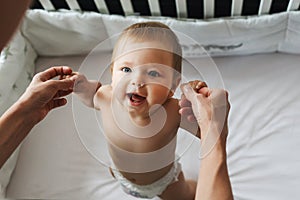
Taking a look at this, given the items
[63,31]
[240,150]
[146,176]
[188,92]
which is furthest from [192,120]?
[63,31]

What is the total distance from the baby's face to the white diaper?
0.16m

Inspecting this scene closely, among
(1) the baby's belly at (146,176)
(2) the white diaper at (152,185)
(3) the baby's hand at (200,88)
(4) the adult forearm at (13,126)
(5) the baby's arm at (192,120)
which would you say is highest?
(4) the adult forearm at (13,126)

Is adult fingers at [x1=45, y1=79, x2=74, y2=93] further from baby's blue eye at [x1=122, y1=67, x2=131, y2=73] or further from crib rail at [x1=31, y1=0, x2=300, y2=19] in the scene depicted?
crib rail at [x1=31, y1=0, x2=300, y2=19]

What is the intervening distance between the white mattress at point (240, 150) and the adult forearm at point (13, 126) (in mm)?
267

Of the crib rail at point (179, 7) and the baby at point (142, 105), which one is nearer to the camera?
the baby at point (142, 105)

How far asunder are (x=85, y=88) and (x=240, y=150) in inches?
14.9

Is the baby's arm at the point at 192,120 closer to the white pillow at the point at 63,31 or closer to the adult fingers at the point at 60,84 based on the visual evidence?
the adult fingers at the point at 60,84

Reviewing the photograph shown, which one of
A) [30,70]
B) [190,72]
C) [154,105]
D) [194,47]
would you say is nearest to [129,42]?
[154,105]

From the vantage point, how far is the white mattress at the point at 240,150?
1.05m

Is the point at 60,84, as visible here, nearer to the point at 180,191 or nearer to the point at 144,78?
the point at 144,78

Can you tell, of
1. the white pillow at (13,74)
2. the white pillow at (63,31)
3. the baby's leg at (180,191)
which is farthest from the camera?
the white pillow at (63,31)

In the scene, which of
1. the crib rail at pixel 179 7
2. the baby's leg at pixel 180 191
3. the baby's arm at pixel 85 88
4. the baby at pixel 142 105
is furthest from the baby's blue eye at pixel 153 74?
the crib rail at pixel 179 7

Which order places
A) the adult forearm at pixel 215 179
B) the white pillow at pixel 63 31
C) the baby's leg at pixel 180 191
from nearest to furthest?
the adult forearm at pixel 215 179, the baby's leg at pixel 180 191, the white pillow at pixel 63 31

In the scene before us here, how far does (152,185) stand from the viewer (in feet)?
3.15
